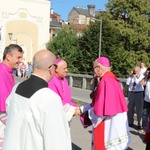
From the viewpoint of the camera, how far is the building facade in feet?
140

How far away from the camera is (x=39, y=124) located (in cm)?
254

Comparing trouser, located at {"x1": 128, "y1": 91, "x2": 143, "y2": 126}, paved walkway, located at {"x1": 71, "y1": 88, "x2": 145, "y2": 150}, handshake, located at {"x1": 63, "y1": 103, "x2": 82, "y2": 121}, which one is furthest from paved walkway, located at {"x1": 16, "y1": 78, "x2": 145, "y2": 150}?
handshake, located at {"x1": 63, "y1": 103, "x2": 82, "y2": 121}

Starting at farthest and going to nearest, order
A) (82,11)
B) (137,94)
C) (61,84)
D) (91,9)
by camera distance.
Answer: (91,9) < (82,11) < (137,94) < (61,84)

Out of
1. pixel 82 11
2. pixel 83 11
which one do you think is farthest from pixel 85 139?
pixel 83 11

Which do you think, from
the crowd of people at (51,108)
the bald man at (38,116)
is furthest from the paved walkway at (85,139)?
the bald man at (38,116)

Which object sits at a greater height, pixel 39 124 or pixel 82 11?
pixel 82 11

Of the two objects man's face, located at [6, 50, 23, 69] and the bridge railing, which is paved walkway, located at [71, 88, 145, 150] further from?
the bridge railing

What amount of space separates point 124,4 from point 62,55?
11.0m

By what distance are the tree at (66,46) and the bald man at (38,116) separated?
3305 cm

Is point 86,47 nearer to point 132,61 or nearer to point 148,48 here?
point 132,61

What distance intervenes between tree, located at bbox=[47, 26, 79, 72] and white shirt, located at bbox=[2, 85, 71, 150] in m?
33.1

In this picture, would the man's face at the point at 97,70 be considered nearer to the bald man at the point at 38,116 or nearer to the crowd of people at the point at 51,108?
the crowd of people at the point at 51,108

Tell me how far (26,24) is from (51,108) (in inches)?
1690

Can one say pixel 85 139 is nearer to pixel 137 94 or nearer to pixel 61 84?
pixel 137 94
